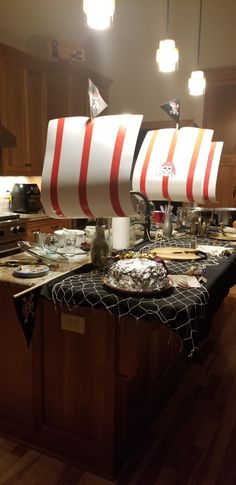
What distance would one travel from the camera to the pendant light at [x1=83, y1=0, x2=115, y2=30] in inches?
80.0

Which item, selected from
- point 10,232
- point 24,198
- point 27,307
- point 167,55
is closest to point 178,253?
point 27,307

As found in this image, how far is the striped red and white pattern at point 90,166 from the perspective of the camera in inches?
54.2

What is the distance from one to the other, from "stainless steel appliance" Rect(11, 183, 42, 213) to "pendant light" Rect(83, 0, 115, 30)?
2569 mm

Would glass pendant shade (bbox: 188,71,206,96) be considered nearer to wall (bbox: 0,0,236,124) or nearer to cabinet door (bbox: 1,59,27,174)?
wall (bbox: 0,0,236,124)

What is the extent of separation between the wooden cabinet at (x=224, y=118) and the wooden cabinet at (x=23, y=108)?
2.26 m

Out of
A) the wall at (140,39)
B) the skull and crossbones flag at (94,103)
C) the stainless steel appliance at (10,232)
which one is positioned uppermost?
the wall at (140,39)

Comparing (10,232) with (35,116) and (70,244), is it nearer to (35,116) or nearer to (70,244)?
(35,116)

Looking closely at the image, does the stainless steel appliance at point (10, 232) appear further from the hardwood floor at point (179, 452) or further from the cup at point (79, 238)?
the hardwood floor at point (179, 452)

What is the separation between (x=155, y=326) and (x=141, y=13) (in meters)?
5.69

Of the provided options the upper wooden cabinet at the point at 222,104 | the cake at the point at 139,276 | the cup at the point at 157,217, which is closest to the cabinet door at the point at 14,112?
the cup at the point at 157,217

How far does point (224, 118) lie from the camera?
17.3 ft

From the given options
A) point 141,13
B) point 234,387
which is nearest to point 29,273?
point 234,387

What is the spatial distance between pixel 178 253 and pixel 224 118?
3.80 metres

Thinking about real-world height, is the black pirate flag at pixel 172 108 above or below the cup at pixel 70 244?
above
